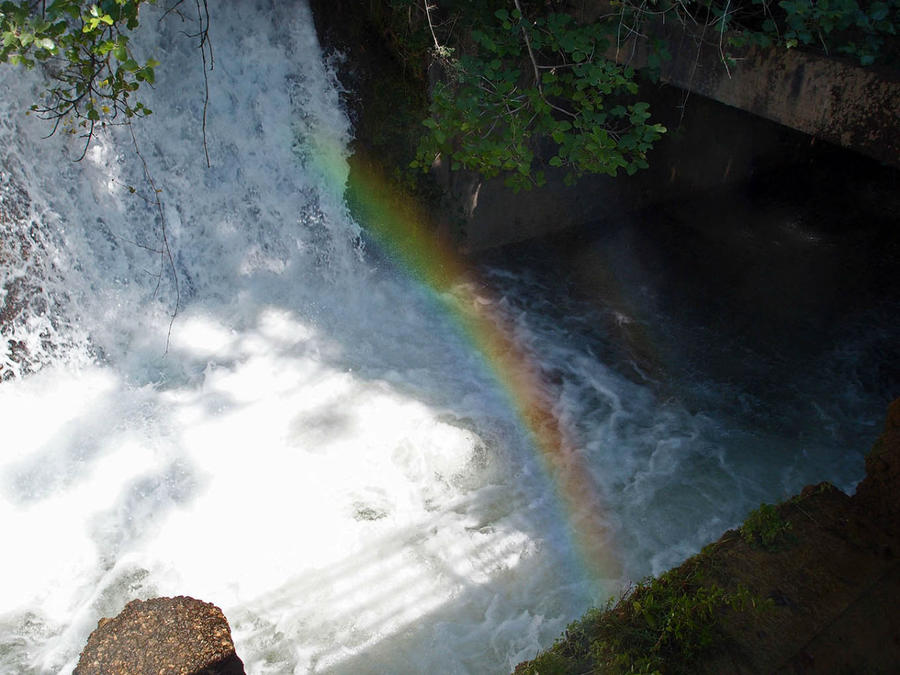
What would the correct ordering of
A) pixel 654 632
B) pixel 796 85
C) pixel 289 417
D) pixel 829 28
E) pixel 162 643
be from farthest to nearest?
pixel 289 417, pixel 796 85, pixel 829 28, pixel 162 643, pixel 654 632

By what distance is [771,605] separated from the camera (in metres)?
2.62

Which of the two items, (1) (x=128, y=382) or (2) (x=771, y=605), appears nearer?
(2) (x=771, y=605)

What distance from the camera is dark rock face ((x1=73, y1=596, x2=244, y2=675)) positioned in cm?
329

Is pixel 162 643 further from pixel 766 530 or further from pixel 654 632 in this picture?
pixel 766 530

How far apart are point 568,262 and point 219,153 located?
3972 millimetres

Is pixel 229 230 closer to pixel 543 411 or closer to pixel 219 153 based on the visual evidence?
pixel 219 153

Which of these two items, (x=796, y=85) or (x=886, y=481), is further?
(x=796, y=85)

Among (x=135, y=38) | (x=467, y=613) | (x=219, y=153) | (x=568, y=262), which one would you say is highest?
(x=135, y=38)

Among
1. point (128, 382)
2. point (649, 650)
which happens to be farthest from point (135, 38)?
point (649, 650)

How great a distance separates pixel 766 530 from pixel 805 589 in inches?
10.7

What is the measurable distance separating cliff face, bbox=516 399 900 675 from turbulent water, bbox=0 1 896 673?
1563 millimetres

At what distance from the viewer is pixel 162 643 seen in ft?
11.0

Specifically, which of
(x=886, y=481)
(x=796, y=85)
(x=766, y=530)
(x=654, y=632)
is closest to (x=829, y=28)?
(x=796, y=85)

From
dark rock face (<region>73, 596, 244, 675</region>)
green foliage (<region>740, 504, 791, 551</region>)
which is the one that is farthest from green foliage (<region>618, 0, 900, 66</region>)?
dark rock face (<region>73, 596, 244, 675</region>)
